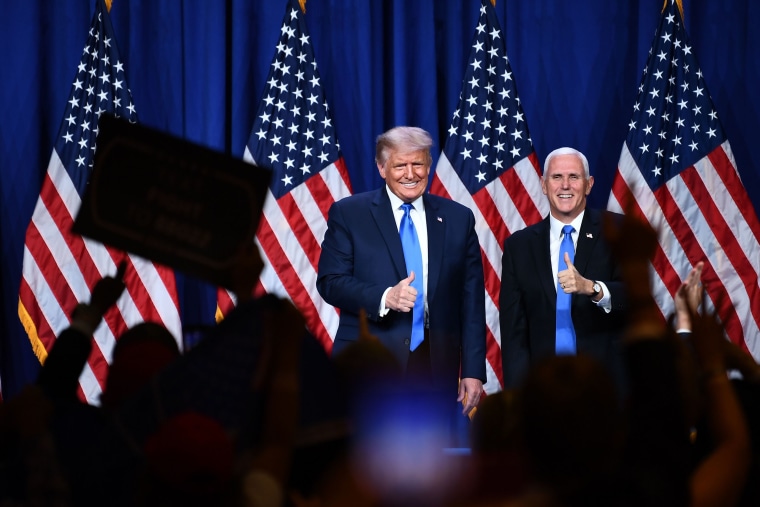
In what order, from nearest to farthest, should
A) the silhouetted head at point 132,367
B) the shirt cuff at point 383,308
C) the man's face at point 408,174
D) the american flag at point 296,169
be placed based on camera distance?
1. the silhouetted head at point 132,367
2. the shirt cuff at point 383,308
3. the man's face at point 408,174
4. the american flag at point 296,169

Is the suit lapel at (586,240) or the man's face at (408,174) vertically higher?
the man's face at (408,174)

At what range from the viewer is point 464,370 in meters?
4.45

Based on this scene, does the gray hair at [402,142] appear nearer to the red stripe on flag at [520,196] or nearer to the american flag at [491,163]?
the american flag at [491,163]

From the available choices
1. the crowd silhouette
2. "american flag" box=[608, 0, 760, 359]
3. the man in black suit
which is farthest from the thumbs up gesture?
the crowd silhouette

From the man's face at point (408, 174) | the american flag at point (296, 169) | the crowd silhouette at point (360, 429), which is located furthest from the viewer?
the american flag at point (296, 169)

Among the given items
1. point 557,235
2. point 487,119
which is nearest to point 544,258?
point 557,235

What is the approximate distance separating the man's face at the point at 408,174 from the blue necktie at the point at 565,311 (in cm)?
68

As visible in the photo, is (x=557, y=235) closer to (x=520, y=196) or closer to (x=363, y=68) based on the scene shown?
(x=520, y=196)

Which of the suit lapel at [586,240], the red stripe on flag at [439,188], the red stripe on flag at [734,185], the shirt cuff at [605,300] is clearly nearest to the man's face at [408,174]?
the suit lapel at [586,240]

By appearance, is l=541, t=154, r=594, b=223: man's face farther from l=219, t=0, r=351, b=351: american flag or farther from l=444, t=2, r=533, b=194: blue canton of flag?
l=219, t=0, r=351, b=351: american flag

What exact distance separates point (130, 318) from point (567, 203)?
2567mm

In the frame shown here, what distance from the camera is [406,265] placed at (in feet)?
14.9

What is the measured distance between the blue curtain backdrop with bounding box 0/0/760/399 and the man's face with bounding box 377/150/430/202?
1753 millimetres

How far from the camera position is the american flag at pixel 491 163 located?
586 cm
